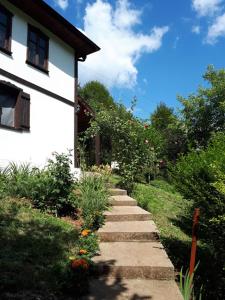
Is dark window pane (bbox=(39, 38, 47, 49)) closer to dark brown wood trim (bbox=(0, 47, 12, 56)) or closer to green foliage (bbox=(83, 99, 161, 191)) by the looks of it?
dark brown wood trim (bbox=(0, 47, 12, 56))

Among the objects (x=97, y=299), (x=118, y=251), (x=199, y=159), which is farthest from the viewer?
(x=199, y=159)

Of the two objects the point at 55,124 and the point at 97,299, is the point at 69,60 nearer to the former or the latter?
the point at 55,124

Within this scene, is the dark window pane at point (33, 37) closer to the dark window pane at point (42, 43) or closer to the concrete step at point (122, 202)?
the dark window pane at point (42, 43)

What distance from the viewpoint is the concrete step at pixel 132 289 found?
4695mm

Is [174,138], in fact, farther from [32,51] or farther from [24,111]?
[24,111]

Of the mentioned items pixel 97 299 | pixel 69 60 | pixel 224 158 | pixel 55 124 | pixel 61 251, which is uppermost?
pixel 69 60

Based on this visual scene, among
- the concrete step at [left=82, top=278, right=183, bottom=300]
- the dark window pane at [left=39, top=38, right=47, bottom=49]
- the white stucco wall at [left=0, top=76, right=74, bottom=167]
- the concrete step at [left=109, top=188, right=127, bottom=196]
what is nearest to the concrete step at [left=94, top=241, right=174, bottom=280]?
the concrete step at [left=82, top=278, right=183, bottom=300]

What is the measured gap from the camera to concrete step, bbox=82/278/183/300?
4.70 m

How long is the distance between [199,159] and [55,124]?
6.62m

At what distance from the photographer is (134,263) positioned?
562 cm

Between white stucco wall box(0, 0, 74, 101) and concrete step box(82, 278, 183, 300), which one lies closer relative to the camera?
concrete step box(82, 278, 183, 300)

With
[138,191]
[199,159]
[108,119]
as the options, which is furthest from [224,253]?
[108,119]

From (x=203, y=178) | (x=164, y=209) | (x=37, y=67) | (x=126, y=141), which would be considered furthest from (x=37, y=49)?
(x=203, y=178)

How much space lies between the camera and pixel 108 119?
13234 mm
